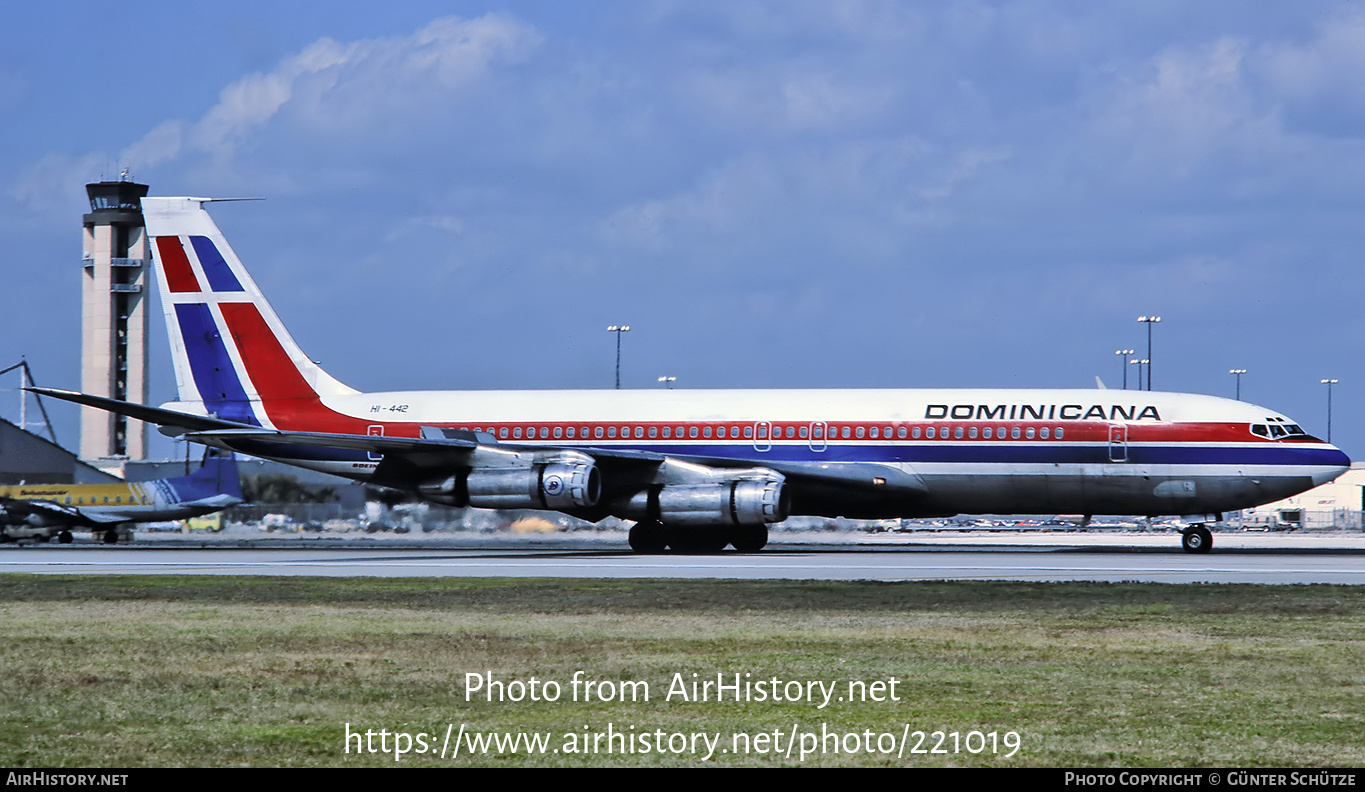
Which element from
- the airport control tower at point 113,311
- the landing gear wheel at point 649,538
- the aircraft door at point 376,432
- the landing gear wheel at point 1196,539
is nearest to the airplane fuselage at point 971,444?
the landing gear wheel at point 1196,539

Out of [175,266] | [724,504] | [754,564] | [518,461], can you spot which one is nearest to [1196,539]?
[724,504]

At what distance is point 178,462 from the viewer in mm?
79312

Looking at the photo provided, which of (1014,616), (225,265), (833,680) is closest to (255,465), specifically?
(225,265)

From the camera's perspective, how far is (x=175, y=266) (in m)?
42.7

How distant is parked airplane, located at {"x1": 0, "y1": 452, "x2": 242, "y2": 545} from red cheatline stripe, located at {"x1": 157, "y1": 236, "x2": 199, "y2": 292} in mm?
12250

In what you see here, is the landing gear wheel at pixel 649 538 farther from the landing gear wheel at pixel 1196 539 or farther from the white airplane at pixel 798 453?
the landing gear wheel at pixel 1196 539

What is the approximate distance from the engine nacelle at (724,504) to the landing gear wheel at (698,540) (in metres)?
1.84

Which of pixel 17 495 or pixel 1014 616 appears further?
pixel 17 495

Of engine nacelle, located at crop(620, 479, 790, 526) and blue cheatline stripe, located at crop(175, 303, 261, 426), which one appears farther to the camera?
blue cheatline stripe, located at crop(175, 303, 261, 426)

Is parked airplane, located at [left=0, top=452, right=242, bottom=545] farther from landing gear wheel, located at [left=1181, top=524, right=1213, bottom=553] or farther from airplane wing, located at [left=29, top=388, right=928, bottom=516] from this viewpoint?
landing gear wheel, located at [left=1181, top=524, right=1213, bottom=553]

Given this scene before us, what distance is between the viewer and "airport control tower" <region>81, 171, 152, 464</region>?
9669 centimetres

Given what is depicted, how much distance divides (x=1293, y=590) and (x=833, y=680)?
42.5 ft

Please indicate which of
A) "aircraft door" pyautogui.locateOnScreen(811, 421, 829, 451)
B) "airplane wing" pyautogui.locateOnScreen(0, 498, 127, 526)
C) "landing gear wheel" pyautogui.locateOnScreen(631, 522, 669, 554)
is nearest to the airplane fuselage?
"aircraft door" pyautogui.locateOnScreen(811, 421, 829, 451)
